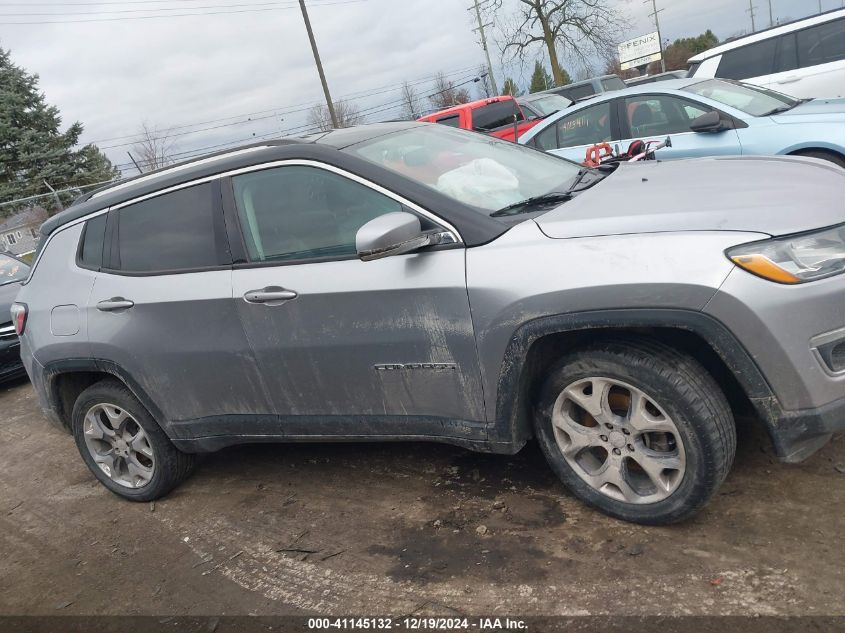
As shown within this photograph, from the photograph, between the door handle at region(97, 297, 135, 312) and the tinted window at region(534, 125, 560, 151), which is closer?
the door handle at region(97, 297, 135, 312)

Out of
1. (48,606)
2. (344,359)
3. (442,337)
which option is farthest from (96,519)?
(442,337)

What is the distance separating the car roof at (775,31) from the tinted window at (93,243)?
28.6ft

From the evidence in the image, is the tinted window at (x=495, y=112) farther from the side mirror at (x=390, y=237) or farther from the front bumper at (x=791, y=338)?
the front bumper at (x=791, y=338)

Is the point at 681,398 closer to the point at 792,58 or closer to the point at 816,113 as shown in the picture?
the point at 816,113

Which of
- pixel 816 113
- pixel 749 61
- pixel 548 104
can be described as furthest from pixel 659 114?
pixel 548 104

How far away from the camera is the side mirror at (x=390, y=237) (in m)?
2.69

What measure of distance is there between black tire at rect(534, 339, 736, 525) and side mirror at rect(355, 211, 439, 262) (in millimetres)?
784

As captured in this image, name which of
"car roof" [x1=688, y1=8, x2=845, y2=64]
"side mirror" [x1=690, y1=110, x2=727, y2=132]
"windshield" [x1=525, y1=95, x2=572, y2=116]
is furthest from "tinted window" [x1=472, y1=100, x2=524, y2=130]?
"car roof" [x1=688, y1=8, x2=845, y2=64]

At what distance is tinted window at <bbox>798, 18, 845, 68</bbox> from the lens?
878 centimetres

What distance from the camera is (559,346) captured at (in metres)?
2.88

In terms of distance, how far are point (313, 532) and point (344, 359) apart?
0.93m

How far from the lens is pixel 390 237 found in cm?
271

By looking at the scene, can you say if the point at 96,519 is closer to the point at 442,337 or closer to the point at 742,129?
the point at 442,337

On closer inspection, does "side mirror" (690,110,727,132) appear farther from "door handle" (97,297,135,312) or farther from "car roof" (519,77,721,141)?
"door handle" (97,297,135,312)
